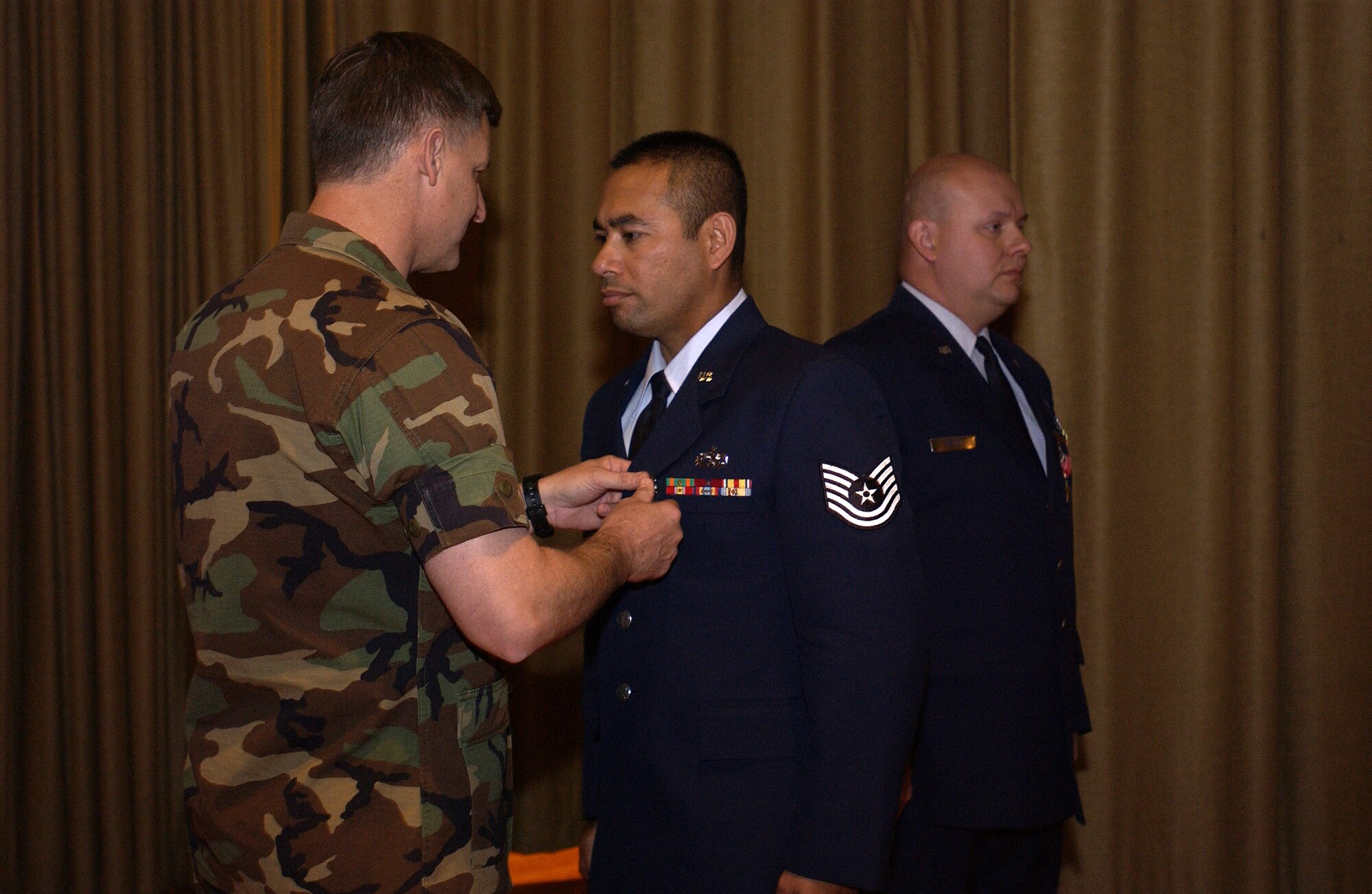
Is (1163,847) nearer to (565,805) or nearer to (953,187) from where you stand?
(565,805)

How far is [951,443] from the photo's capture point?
226 cm

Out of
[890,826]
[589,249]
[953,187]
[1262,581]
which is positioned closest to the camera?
[890,826]

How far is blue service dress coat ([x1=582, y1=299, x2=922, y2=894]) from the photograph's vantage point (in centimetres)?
163

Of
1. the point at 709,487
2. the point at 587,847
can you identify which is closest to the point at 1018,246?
the point at 709,487

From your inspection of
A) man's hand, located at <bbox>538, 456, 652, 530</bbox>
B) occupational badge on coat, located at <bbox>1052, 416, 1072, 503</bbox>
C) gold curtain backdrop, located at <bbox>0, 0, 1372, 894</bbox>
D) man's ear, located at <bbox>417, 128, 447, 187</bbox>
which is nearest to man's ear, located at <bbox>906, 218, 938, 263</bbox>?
occupational badge on coat, located at <bbox>1052, 416, 1072, 503</bbox>

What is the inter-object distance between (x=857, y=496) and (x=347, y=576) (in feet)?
2.48

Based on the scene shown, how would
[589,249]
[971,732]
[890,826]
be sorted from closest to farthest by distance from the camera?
[890,826] < [971,732] < [589,249]

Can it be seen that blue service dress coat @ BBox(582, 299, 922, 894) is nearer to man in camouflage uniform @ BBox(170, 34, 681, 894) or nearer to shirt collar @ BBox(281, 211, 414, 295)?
man in camouflage uniform @ BBox(170, 34, 681, 894)

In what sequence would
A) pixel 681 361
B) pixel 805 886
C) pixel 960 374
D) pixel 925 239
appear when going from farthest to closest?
1. pixel 925 239
2. pixel 960 374
3. pixel 681 361
4. pixel 805 886

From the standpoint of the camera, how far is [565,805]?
10.8 feet

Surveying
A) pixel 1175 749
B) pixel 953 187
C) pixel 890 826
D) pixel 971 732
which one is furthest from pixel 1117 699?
pixel 890 826

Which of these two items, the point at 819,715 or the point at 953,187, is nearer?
the point at 819,715

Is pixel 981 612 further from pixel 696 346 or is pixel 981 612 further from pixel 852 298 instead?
pixel 852 298

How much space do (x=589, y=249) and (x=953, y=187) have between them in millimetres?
1193
